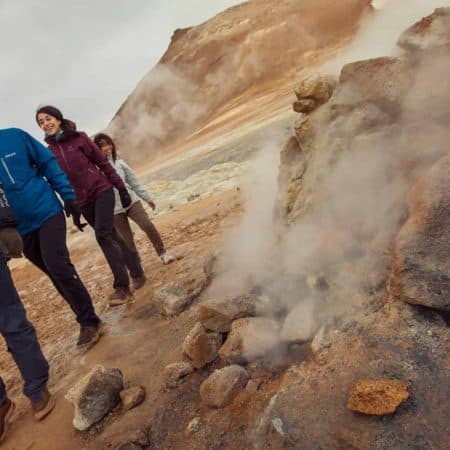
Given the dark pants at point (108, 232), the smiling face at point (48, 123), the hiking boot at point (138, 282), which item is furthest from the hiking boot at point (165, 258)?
the smiling face at point (48, 123)

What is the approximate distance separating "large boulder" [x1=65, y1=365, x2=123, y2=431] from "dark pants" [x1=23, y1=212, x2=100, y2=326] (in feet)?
2.62

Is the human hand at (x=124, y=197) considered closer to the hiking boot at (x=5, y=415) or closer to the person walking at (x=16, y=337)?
the person walking at (x=16, y=337)

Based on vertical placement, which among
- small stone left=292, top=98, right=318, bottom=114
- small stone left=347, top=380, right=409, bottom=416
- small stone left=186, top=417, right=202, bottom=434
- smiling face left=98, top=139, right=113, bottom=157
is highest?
smiling face left=98, top=139, right=113, bottom=157

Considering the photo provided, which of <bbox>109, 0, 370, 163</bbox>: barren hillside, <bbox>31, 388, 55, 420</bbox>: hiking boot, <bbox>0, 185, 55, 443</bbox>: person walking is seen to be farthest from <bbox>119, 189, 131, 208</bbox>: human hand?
<bbox>109, 0, 370, 163</bbox>: barren hillside

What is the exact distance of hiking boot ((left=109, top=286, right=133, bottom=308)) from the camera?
384 cm

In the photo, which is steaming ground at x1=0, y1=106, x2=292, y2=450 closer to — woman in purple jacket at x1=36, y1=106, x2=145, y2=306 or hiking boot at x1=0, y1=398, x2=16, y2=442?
hiking boot at x1=0, y1=398, x2=16, y2=442

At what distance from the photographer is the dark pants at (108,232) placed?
3.51m

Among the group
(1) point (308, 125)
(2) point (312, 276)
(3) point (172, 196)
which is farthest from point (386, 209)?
(3) point (172, 196)

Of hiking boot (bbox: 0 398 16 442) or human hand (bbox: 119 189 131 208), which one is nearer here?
hiking boot (bbox: 0 398 16 442)

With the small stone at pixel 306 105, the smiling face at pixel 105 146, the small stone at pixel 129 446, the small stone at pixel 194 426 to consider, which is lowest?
the small stone at pixel 194 426

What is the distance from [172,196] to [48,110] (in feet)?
22.5

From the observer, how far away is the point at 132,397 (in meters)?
2.38

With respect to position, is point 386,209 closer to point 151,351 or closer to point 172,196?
point 151,351

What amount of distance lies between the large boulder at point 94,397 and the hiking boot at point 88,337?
0.83 m
